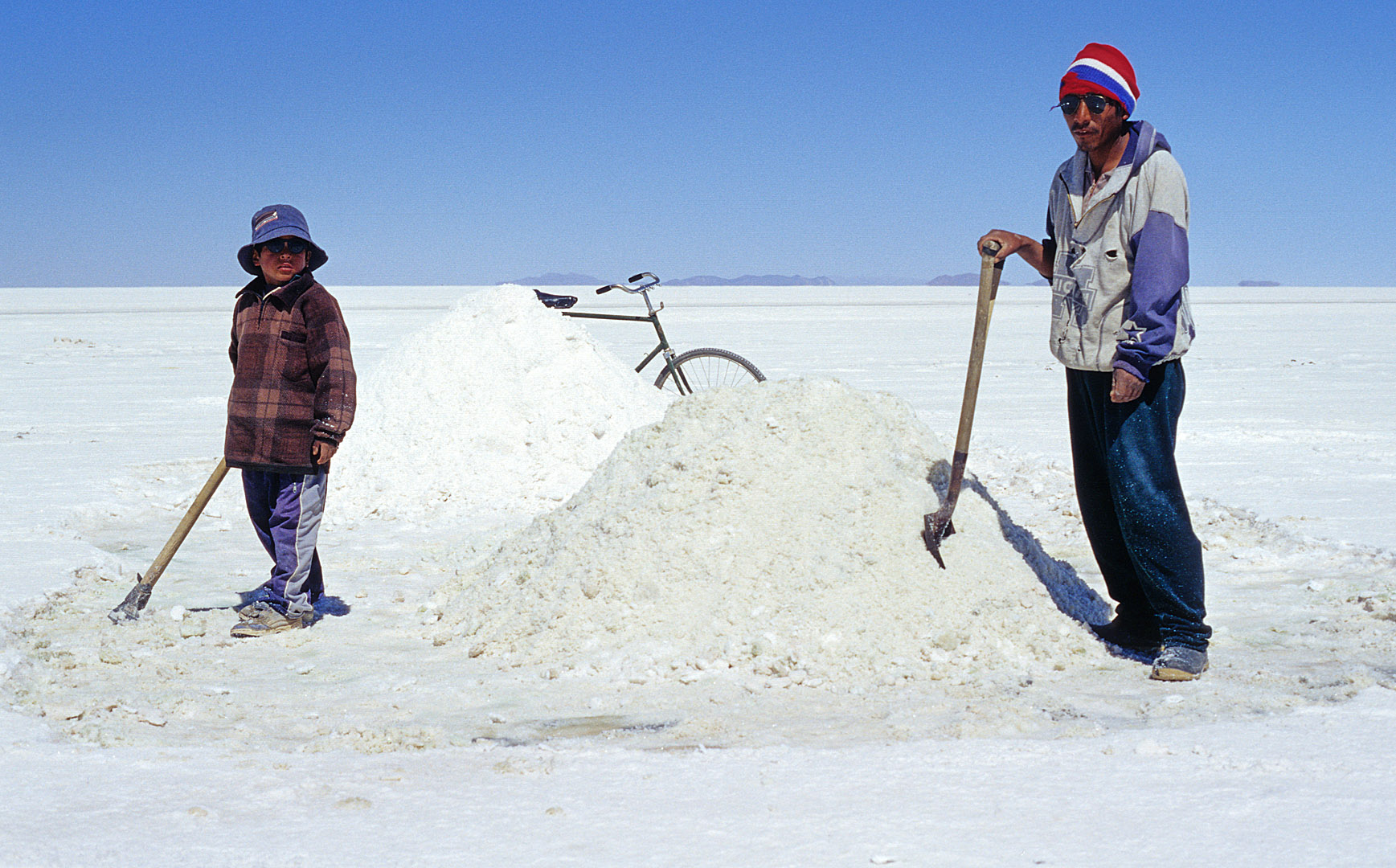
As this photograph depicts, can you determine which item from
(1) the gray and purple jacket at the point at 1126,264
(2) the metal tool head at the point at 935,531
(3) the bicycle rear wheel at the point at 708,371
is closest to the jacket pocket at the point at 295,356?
(2) the metal tool head at the point at 935,531

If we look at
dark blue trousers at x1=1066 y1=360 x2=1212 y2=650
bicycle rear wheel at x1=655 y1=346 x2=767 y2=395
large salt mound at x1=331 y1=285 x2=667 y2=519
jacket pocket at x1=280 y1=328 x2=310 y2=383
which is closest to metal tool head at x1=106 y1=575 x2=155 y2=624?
jacket pocket at x1=280 y1=328 x2=310 y2=383

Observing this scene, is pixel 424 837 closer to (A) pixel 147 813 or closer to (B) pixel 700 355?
(A) pixel 147 813

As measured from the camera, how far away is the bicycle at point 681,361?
7727 mm

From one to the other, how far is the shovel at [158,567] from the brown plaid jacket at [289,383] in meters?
0.12

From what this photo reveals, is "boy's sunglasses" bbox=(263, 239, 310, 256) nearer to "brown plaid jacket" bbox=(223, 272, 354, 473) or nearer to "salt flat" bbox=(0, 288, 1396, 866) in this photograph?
"brown plaid jacket" bbox=(223, 272, 354, 473)

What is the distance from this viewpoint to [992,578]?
135 inches

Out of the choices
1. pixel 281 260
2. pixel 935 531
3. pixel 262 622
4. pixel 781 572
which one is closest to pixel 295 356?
pixel 281 260

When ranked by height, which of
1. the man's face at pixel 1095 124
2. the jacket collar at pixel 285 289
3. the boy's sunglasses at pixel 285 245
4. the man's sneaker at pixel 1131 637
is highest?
the man's face at pixel 1095 124

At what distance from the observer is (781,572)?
3.40 m

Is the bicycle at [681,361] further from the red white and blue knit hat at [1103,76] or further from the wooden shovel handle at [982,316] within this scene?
the red white and blue knit hat at [1103,76]

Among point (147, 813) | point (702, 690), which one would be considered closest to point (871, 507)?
point (702, 690)

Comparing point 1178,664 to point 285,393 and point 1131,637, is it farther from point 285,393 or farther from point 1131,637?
point 285,393

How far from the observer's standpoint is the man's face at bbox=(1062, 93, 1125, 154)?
2.96 metres

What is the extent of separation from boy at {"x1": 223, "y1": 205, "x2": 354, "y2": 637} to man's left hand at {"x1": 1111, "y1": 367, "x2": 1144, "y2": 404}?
7.42 feet
